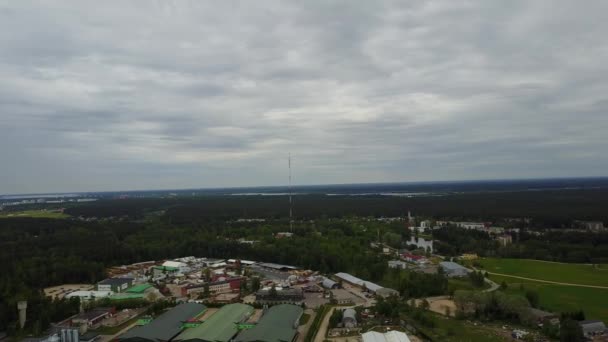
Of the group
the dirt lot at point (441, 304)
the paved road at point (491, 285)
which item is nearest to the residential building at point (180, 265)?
the dirt lot at point (441, 304)

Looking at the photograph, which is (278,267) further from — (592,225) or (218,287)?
(592,225)

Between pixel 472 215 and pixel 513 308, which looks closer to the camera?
pixel 513 308

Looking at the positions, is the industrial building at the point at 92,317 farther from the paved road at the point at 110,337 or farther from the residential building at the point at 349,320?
the residential building at the point at 349,320

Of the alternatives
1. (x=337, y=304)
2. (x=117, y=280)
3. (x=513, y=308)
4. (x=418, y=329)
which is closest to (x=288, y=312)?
(x=337, y=304)

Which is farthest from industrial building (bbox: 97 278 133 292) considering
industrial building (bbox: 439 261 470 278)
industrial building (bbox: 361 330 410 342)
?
industrial building (bbox: 439 261 470 278)

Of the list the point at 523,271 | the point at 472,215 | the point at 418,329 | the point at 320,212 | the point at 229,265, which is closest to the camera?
the point at 418,329

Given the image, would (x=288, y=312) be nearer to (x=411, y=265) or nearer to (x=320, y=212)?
(x=411, y=265)

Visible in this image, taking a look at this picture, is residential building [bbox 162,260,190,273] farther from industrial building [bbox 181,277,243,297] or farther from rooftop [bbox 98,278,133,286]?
industrial building [bbox 181,277,243,297]

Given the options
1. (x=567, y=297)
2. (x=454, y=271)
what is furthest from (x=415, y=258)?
(x=567, y=297)
